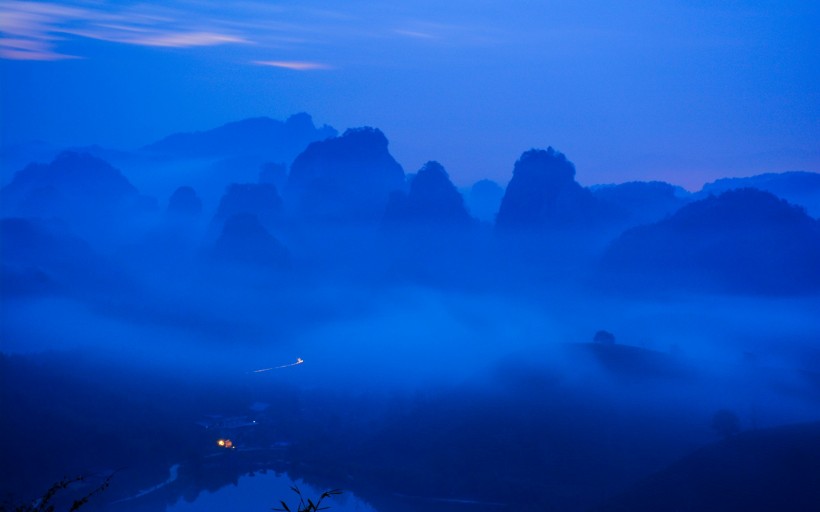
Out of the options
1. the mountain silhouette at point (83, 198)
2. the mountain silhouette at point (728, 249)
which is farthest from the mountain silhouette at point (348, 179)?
the mountain silhouette at point (728, 249)

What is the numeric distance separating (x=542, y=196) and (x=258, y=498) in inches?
2819

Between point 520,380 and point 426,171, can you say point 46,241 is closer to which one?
point 426,171

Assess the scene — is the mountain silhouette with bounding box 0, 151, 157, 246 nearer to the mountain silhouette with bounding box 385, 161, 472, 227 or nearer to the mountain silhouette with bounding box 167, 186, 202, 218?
the mountain silhouette with bounding box 167, 186, 202, 218

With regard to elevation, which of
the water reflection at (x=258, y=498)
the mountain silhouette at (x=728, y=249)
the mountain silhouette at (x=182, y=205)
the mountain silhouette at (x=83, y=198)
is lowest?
the water reflection at (x=258, y=498)

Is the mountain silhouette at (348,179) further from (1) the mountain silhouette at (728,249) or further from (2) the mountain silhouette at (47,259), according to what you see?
(1) the mountain silhouette at (728,249)

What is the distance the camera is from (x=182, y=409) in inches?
2446

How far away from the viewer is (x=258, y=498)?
4834 centimetres

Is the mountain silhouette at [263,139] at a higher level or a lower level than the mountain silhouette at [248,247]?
higher

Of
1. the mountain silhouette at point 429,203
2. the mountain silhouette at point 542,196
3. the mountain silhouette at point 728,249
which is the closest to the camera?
the mountain silhouette at point 728,249

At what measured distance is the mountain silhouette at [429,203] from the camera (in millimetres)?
115000

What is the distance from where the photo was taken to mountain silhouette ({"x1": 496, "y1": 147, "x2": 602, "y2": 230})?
355ft

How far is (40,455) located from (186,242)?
79580 mm

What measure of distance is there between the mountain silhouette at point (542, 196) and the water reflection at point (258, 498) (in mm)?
66579

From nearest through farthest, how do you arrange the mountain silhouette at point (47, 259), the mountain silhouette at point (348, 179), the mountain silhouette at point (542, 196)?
the mountain silhouette at point (47, 259), the mountain silhouette at point (542, 196), the mountain silhouette at point (348, 179)
